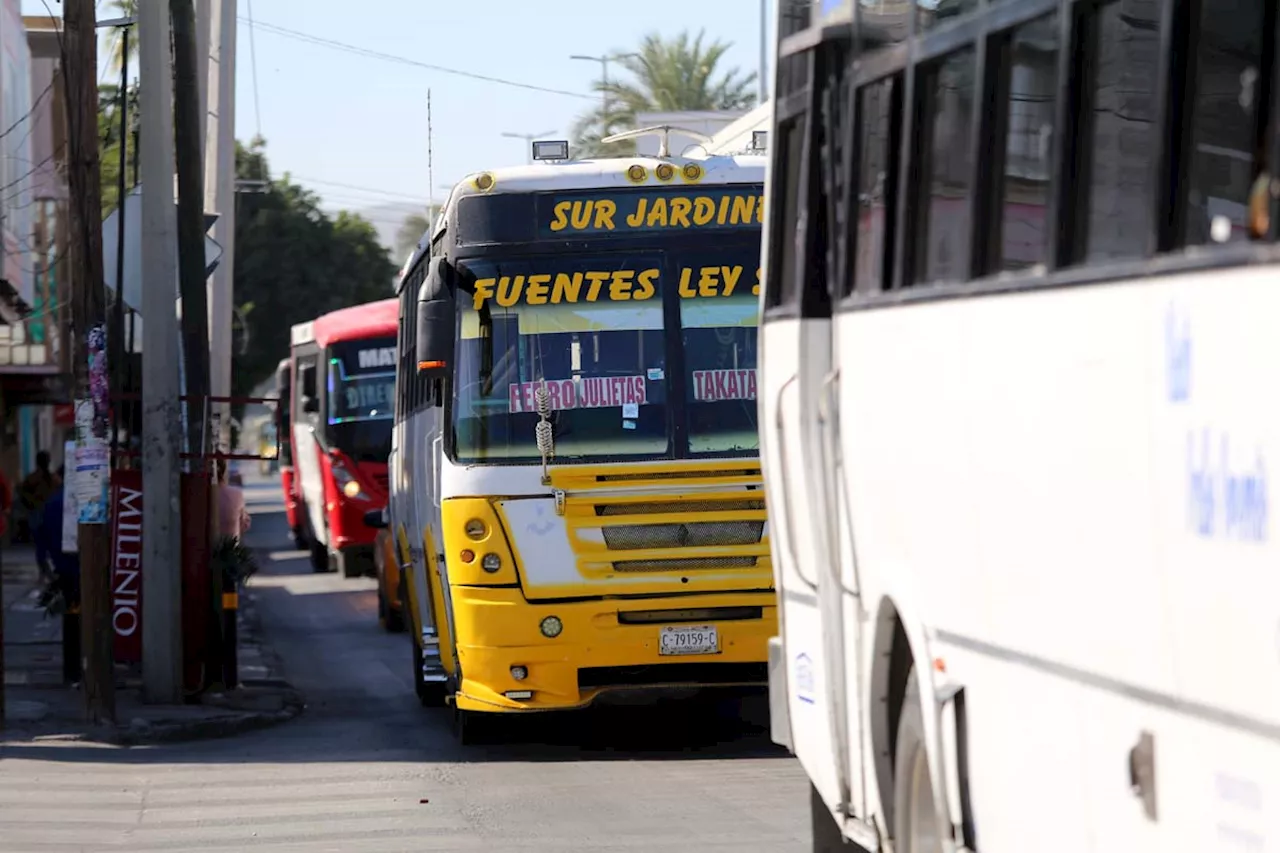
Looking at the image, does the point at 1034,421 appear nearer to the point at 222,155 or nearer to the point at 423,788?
the point at 423,788

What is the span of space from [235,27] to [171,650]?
45.0 feet

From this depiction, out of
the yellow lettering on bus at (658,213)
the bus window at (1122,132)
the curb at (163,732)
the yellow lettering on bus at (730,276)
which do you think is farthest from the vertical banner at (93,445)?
the bus window at (1122,132)

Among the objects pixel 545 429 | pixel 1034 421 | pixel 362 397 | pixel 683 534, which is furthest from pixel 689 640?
pixel 362 397

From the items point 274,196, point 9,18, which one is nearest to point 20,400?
point 9,18

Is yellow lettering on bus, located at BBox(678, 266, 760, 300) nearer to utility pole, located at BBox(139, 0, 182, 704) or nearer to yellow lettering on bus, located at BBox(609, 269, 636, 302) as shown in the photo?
yellow lettering on bus, located at BBox(609, 269, 636, 302)

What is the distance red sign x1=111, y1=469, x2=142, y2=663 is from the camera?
17.5 m

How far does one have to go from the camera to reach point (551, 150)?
13227 mm

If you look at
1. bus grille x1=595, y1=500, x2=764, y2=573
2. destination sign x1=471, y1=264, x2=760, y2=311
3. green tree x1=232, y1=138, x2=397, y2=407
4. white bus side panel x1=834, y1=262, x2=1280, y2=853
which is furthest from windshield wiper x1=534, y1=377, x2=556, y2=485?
green tree x1=232, y1=138, x2=397, y2=407

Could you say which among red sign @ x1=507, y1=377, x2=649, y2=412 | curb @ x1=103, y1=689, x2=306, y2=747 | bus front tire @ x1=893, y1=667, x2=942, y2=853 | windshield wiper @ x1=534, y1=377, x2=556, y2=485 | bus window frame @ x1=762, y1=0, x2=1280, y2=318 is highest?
bus window frame @ x1=762, y1=0, x2=1280, y2=318

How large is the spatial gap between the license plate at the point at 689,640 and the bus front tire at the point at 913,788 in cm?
535

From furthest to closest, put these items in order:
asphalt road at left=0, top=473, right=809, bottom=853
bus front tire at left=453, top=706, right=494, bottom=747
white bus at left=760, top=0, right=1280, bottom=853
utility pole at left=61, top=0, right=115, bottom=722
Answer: utility pole at left=61, top=0, right=115, bottom=722
bus front tire at left=453, top=706, right=494, bottom=747
asphalt road at left=0, top=473, right=809, bottom=853
white bus at left=760, top=0, right=1280, bottom=853

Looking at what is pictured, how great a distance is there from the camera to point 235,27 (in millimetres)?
28625

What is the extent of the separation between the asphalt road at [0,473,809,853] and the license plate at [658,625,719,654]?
605 millimetres

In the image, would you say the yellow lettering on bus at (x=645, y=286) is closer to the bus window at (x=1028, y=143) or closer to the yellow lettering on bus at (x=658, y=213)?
the yellow lettering on bus at (x=658, y=213)
